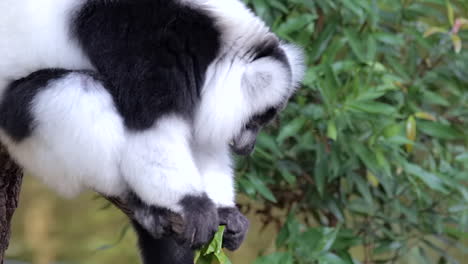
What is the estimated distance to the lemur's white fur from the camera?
2221 millimetres

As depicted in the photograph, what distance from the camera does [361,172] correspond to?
4.03 meters

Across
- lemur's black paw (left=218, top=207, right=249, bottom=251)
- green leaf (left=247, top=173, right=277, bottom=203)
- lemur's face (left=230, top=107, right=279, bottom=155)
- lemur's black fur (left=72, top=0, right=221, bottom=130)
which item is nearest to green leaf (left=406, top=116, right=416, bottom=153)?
green leaf (left=247, top=173, right=277, bottom=203)

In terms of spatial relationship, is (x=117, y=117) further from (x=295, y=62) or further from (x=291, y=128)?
(x=291, y=128)

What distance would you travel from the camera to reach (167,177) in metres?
2.22

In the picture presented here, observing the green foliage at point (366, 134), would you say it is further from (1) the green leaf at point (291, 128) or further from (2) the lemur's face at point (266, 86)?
(2) the lemur's face at point (266, 86)

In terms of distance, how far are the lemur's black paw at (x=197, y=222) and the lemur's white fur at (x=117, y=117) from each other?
0.03 meters

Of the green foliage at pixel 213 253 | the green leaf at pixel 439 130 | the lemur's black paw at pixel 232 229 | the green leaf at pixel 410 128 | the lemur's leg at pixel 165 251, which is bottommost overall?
the green leaf at pixel 439 130

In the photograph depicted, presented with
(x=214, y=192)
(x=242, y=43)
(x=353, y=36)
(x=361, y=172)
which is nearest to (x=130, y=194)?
(x=214, y=192)

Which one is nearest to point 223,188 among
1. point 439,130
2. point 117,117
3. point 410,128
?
point 117,117

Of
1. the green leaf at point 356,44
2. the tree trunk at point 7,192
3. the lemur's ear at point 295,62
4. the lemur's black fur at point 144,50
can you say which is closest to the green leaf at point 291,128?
the green leaf at point 356,44

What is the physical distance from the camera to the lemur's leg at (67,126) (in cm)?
222

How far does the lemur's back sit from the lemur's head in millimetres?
389

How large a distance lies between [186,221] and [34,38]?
0.68 m

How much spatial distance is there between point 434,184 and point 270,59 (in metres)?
1.45
